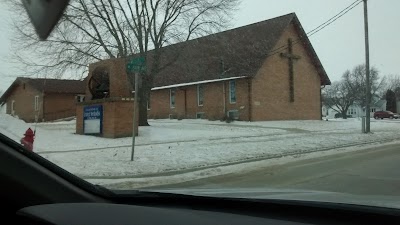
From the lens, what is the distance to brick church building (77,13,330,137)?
35156 mm

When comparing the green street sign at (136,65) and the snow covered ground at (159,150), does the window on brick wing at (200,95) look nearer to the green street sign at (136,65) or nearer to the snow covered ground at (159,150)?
the snow covered ground at (159,150)

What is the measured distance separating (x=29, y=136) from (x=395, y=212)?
10.1 m

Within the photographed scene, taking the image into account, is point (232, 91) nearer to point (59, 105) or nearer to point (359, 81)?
point (59, 105)

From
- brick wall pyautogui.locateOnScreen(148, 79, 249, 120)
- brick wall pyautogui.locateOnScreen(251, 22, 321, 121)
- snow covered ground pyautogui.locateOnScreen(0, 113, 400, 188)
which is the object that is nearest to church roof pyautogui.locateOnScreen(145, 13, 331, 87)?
brick wall pyautogui.locateOnScreen(251, 22, 321, 121)

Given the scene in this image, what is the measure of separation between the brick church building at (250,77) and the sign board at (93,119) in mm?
8781

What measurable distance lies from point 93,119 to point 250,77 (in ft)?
51.4

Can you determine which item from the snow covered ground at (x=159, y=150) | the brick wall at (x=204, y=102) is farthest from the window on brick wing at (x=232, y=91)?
the snow covered ground at (x=159, y=150)

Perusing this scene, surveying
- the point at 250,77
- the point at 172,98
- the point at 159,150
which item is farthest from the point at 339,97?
the point at 159,150

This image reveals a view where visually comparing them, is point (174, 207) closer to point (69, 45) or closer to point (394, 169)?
point (394, 169)

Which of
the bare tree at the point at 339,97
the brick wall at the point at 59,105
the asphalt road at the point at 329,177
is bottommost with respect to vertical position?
the asphalt road at the point at 329,177

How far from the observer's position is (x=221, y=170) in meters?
12.7

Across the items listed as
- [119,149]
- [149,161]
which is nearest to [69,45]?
[119,149]

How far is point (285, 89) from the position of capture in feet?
126

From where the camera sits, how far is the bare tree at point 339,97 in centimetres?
9906
